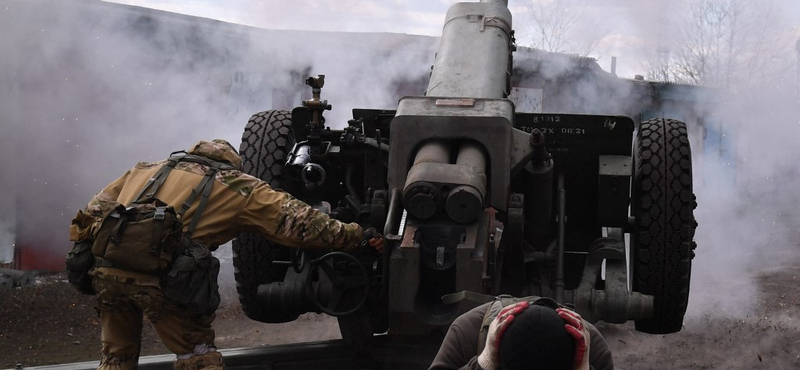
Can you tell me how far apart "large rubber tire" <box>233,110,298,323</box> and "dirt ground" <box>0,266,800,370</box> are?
68.7 inches

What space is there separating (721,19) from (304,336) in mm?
11866

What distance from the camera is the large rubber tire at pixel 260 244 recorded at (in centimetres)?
606

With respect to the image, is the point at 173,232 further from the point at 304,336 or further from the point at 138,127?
the point at 138,127

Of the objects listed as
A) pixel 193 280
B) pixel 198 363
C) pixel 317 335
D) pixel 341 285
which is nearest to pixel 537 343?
pixel 193 280

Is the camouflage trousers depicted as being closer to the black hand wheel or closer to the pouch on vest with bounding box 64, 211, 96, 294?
the pouch on vest with bounding box 64, 211, 96, 294

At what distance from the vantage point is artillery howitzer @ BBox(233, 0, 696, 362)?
15.3 ft

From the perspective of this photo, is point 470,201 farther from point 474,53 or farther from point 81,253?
point 474,53

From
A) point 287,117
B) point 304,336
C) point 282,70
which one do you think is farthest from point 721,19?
point 287,117

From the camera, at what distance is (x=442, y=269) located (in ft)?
→ 15.2

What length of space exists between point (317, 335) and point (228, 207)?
3.75 meters

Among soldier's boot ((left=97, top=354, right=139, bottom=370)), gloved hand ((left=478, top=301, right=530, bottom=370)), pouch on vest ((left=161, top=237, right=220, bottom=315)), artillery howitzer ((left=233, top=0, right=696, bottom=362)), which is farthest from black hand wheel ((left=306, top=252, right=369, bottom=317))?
gloved hand ((left=478, top=301, right=530, bottom=370))

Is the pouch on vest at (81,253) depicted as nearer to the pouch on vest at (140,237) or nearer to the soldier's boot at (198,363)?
the pouch on vest at (140,237)

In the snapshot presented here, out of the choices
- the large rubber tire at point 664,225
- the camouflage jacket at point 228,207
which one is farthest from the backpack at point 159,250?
the large rubber tire at point 664,225

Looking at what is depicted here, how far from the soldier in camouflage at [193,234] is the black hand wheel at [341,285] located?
0.29m
